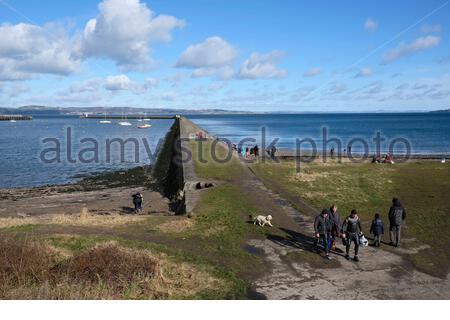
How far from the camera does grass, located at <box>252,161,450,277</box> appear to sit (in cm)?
1730

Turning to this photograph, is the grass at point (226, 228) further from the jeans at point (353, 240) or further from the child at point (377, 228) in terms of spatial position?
the child at point (377, 228)

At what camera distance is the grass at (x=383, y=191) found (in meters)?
17.3

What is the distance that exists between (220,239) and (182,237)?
1.43 metres

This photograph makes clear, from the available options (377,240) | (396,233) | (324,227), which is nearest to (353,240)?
(324,227)

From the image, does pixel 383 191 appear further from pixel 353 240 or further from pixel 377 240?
pixel 353 240

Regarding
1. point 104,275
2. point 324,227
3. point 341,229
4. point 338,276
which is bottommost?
point 338,276

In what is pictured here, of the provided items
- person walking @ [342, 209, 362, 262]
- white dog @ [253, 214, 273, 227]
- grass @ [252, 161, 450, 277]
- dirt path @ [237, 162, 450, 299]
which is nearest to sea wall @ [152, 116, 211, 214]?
white dog @ [253, 214, 273, 227]

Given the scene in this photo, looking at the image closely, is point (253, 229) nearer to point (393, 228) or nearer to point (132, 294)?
point (393, 228)

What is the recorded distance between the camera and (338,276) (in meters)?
13.1

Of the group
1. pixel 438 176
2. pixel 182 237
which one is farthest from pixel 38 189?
pixel 438 176

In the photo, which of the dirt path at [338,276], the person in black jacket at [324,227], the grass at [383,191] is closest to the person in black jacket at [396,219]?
the dirt path at [338,276]

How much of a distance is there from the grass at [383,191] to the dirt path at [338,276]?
1030mm

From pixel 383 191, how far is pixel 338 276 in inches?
614

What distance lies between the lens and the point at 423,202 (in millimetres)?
23922
